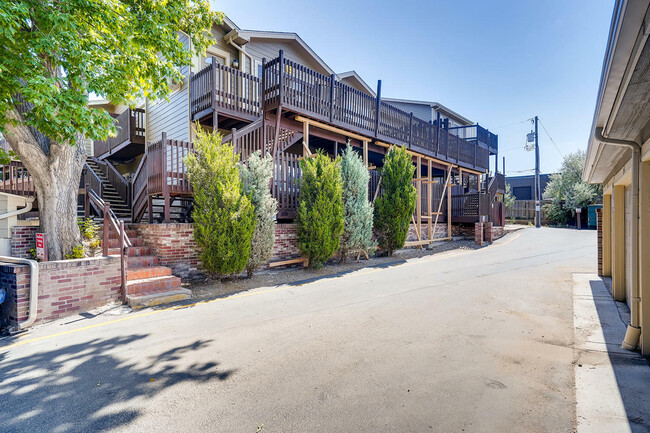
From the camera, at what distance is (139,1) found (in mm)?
5902

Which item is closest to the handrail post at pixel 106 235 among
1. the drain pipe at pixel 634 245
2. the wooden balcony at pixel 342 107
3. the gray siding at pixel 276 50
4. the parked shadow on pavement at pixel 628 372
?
the wooden balcony at pixel 342 107

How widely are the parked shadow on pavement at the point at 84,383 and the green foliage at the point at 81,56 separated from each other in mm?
3136

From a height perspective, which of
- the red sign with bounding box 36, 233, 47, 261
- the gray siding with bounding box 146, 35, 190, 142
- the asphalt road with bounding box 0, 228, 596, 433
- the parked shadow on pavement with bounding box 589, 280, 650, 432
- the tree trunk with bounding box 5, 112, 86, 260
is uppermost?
the gray siding with bounding box 146, 35, 190, 142

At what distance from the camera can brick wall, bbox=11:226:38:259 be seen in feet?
19.6

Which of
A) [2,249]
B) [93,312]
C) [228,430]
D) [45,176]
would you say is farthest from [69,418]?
[2,249]

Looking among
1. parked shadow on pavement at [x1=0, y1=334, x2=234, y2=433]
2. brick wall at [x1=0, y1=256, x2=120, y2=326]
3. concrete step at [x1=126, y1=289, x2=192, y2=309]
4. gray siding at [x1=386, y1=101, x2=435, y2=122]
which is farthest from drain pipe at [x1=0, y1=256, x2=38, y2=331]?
gray siding at [x1=386, y1=101, x2=435, y2=122]

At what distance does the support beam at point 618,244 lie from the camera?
5855 millimetres

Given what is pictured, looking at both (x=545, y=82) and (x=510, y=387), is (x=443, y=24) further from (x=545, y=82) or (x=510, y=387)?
(x=510, y=387)

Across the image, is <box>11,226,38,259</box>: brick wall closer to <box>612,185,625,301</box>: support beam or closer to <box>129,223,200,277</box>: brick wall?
<box>129,223,200,277</box>: brick wall

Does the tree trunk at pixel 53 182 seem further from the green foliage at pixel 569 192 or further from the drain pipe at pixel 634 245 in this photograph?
the green foliage at pixel 569 192

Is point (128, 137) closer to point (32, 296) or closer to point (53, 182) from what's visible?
point (53, 182)

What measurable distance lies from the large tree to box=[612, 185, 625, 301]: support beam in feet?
28.8

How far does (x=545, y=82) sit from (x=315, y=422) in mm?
21025

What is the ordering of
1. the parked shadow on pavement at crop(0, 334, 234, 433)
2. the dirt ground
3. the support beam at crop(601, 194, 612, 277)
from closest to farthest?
the parked shadow on pavement at crop(0, 334, 234, 433) < the dirt ground < the support beam at crop(601, 194, 612, 277)
